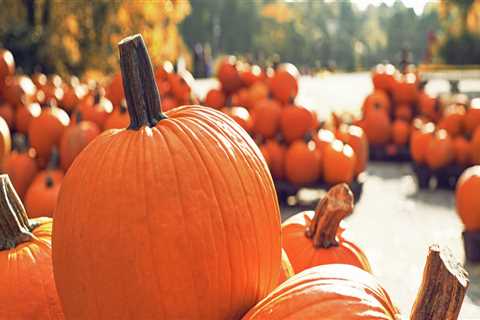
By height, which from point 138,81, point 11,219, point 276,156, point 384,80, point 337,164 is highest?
point 138,81

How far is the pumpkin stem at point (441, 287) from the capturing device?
38.9 inches

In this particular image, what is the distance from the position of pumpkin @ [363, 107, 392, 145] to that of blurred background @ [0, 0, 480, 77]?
142cm

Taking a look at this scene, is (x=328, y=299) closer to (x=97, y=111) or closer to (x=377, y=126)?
(x=97, y=111)

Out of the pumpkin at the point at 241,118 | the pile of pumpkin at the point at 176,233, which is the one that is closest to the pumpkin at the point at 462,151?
the pumpkin at the point at 241,118

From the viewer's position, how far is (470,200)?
12.1 ft

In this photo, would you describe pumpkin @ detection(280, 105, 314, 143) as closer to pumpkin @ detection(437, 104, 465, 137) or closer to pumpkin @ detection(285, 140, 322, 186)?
pumpkin @ detection(285, 140, 322, 186)

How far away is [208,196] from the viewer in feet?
3.94

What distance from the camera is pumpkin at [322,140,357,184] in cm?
500

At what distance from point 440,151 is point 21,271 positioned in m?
4.75

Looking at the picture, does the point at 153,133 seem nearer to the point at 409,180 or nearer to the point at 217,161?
the point at 217,161

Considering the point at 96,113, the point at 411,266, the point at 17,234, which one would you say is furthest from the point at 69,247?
the point at 96,113

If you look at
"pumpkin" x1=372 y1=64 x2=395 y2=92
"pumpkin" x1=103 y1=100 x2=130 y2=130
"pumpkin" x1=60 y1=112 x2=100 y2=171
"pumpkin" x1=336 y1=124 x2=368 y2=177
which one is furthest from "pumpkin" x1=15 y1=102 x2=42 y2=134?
"pumpkin" x1=372 y1=64 x2=395 y2=92

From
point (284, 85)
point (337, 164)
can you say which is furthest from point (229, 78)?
point (337, 164)

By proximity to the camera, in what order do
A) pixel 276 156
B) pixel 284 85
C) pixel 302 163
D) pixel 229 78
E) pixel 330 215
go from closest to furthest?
pixel 330 215, pixel 302 163, pixel 276 156, pixel 284 85, pixel 229 78
